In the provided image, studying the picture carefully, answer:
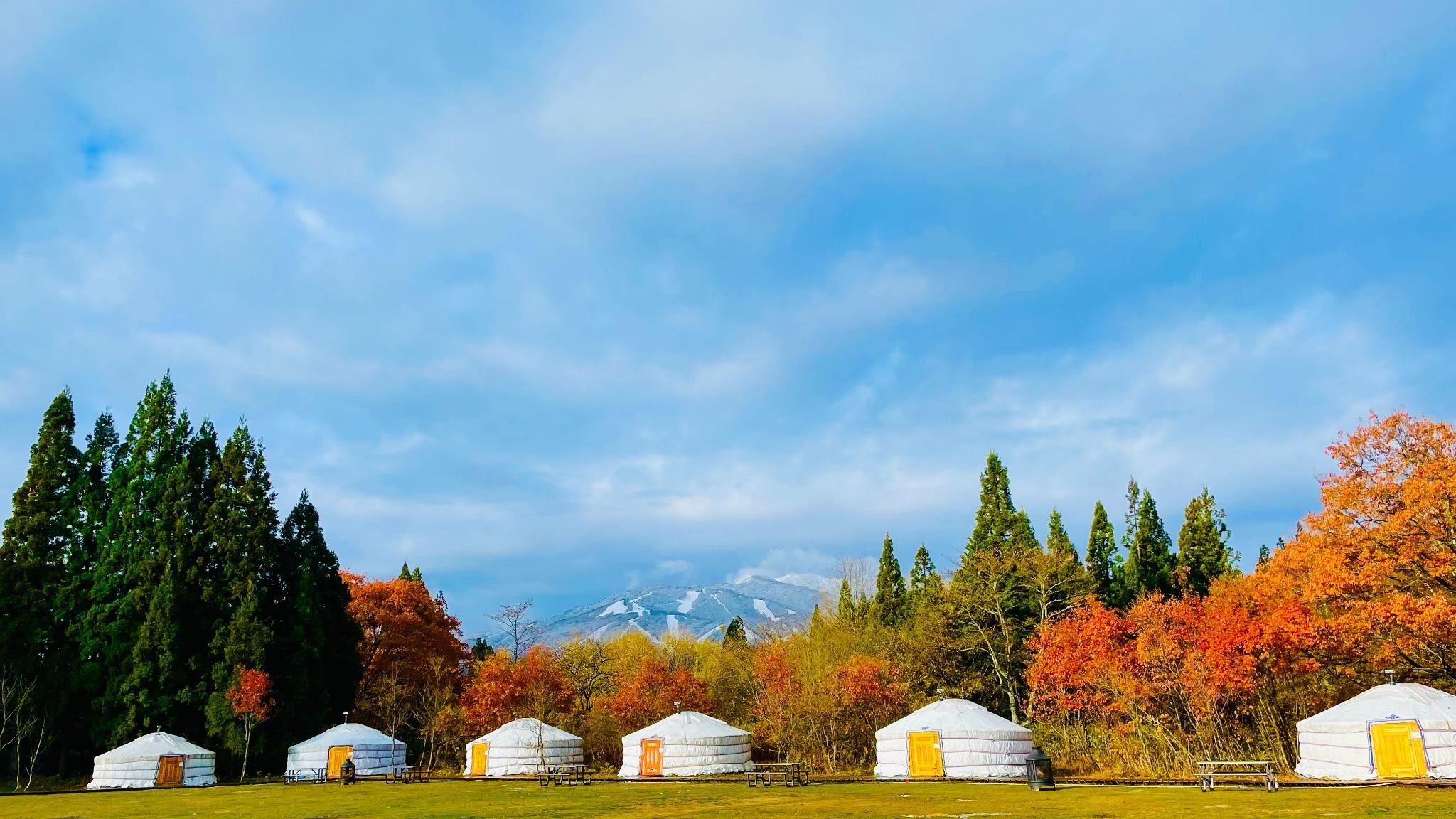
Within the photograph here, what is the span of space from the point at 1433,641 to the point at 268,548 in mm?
41003

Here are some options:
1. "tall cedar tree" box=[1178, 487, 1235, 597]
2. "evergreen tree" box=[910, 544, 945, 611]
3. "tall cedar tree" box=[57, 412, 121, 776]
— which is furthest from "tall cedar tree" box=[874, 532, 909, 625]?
"tall cedar tree" box=[57, 412, 121, 776]

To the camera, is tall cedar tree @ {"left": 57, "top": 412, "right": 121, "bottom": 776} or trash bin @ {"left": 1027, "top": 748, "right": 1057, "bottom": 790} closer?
trash bin @ {"left": 1027, "top": 748, "right": 1057, "bottom": 790}

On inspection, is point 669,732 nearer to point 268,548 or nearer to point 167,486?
point 268,548

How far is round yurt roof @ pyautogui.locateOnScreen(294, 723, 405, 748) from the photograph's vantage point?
34.4m

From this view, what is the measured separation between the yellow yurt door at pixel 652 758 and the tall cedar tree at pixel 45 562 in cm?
2169

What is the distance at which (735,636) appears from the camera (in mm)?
57031

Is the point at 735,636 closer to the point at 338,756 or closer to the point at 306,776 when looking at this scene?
the point at 338,756

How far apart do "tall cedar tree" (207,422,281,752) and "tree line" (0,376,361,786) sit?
60 millimetres

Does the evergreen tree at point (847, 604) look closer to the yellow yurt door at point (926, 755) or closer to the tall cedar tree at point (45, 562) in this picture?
the yellow yurt door at point (926, 755)

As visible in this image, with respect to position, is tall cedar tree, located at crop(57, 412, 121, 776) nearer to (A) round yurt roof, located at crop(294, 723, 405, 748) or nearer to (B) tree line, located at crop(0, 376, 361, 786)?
(B) tree line, located at crop(0, 376, 361, 786)

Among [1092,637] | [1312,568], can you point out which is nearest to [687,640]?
[1092,637]

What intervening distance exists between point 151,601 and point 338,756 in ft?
30.5

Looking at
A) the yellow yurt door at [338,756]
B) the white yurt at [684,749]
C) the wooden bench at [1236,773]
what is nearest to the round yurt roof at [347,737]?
the yellow yurt door at [338,756]

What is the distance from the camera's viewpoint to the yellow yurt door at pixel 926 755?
27641 millimetres
